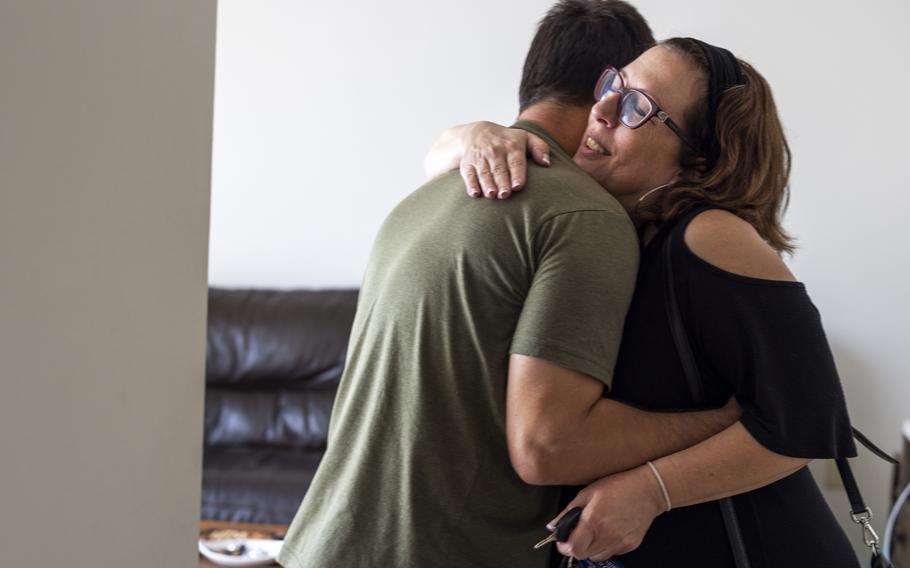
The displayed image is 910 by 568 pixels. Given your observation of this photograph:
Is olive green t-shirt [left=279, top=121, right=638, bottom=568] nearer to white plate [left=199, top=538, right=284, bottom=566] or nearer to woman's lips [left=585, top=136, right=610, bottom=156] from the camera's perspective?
woman's lips [left=585, top=136, right=610, bottom=156]

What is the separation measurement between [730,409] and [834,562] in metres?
0.23

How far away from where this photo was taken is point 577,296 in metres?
1.08

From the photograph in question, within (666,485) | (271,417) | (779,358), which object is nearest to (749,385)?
(779,358)

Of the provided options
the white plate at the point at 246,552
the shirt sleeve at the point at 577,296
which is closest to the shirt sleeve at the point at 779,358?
the shirt sleeve at the point at 577,296

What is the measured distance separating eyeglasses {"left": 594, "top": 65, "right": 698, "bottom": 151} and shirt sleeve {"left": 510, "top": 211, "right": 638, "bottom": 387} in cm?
25

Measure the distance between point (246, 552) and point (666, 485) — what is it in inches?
55.9

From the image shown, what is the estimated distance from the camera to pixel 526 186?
116cm

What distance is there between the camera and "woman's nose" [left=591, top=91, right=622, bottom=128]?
52.5 inches

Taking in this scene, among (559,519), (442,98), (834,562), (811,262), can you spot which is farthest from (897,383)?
(559,519)

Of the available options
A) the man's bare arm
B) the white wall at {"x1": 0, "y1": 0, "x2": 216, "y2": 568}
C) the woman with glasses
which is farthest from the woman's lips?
the white wall at {"x1": 0, "y1": 0, "x2": 216, "y2": 568}

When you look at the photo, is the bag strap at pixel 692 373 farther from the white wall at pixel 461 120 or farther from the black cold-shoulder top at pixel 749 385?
the white wall at pixel 461 120

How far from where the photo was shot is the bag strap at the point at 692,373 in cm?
116

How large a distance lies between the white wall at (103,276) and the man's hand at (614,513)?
0.60 m

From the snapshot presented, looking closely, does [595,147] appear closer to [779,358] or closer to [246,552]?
[779,358]
